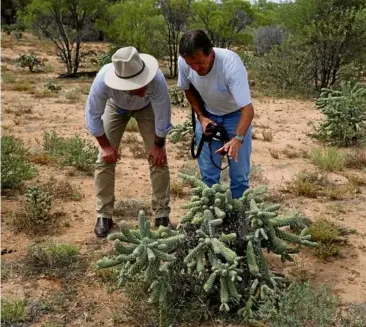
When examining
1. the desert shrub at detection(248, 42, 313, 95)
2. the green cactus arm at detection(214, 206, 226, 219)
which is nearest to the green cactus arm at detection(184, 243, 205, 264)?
the green cactus arm at detection(214, 206, 226, 219)

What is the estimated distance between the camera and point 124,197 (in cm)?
537

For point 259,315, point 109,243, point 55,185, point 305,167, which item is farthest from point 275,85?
point 259,315

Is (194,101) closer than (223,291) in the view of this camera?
No

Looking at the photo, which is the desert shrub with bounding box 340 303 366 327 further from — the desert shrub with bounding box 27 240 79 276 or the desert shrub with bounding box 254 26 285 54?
the desert shrub with bounding box 254 26 285 54

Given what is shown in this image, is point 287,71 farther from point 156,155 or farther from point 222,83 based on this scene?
point 222,83

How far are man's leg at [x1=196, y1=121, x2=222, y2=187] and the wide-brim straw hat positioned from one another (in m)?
0.52

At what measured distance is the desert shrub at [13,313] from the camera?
3182 millimetres

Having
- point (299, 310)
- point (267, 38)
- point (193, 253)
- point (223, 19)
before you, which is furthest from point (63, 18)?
point (299, 310)

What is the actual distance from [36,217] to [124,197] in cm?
111

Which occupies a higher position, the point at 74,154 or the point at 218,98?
the point at 218,98

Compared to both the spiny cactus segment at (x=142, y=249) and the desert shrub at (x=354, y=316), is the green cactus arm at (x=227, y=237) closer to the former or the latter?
the spiny cactus segment at (x=142, y=249)

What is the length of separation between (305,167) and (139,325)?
13.1ft

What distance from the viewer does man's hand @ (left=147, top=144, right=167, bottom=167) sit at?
167 inches

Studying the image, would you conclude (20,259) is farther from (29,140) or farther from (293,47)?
(293,47)
